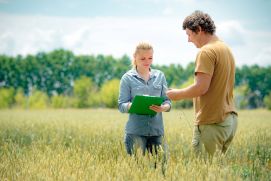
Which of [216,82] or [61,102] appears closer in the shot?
[216,82]

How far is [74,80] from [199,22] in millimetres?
71537

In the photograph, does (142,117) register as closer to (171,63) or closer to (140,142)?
(140,142)

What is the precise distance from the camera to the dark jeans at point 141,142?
207 inches

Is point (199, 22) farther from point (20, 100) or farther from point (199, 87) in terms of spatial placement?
point (20, 100)

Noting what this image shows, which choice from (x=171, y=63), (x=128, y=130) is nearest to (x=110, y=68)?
(x=171, y=63)

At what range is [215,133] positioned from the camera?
463cm

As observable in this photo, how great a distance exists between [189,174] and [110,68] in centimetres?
7767

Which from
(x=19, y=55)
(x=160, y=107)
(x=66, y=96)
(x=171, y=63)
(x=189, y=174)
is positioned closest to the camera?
(x=189, y=174)

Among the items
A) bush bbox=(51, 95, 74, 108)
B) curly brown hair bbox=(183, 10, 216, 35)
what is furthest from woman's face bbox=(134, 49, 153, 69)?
bush bbox=(51, 95, 74, 108)

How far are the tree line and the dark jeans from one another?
57.8 meters

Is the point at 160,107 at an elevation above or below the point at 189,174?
above

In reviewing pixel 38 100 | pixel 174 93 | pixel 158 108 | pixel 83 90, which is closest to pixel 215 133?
pixel 174 93

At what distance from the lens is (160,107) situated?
5.03m

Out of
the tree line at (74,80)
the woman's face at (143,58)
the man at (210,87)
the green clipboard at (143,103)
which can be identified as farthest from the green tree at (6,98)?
the man at (210,87)
